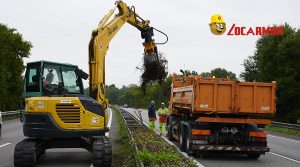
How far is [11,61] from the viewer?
65625mm

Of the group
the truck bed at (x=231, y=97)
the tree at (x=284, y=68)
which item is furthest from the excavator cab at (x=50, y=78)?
the tree at (x=284, y=68)

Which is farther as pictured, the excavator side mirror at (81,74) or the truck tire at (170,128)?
the truck tire at (170,128)

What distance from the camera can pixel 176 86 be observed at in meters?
21.0

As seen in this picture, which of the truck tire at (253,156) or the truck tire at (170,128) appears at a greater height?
the truck tire at (170,128)

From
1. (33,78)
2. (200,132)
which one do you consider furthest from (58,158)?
(200,132)

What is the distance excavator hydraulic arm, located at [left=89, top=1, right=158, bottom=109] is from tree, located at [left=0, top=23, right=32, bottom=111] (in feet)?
153

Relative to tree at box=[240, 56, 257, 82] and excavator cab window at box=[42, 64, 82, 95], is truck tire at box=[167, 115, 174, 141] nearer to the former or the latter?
excavator cab window at box=[42, 64, 82, 95]

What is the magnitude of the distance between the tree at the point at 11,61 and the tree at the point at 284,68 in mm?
32905

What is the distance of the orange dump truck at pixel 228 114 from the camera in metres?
15.1

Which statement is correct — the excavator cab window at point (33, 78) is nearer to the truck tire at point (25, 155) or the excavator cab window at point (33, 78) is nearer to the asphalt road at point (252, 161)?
the truck tire at point (25, 155)

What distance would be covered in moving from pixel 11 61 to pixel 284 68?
36740 mm

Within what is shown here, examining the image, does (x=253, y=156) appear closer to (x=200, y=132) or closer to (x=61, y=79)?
(x=200, y=132)

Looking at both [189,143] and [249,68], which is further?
[249,68]

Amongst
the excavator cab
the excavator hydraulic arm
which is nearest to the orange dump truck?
the excavator hydraulic arm
